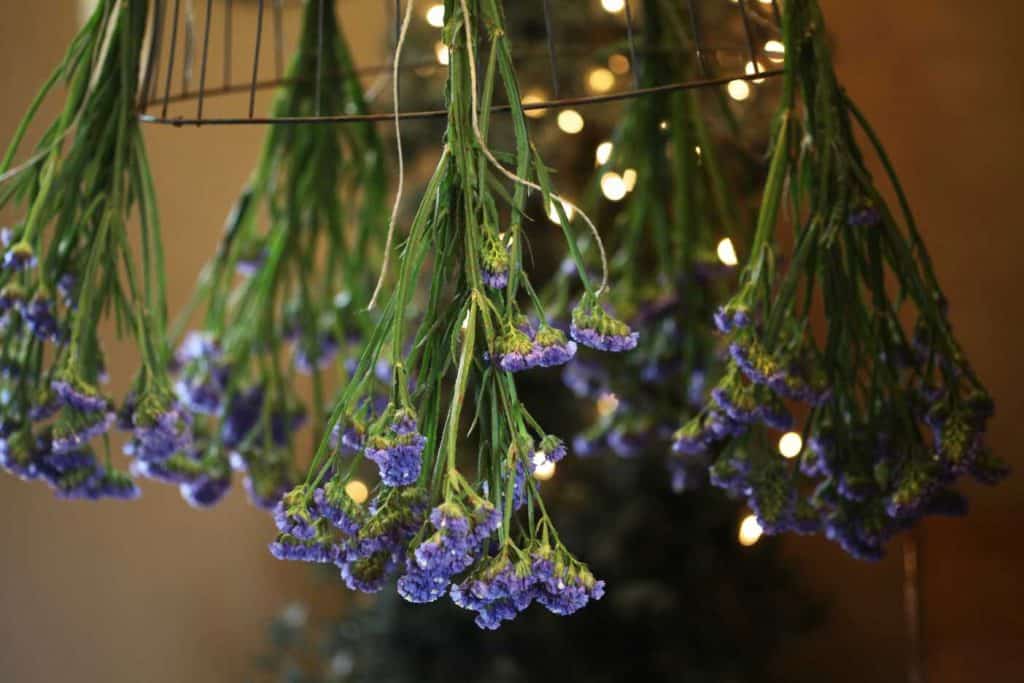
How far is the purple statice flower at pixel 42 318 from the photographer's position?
0.99m

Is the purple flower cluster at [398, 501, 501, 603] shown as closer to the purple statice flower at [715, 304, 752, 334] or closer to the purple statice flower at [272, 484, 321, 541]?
the purple statice flower at [272, 484, 321, 541]

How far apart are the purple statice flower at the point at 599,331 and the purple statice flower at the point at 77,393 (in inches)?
16.2

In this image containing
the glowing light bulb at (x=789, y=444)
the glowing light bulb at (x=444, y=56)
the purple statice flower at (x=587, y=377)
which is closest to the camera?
the glowing light bulb at (x=444, y=56)

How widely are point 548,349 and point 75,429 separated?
0.44 m

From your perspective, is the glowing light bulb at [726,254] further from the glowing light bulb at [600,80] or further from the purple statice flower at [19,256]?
the glowing light bulb at [600,80]

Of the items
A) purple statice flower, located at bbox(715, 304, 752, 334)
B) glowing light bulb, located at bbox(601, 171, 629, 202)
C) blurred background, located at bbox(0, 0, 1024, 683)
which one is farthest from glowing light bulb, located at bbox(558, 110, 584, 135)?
purple statice flower, located at bbox(715, 304, 752, 334)

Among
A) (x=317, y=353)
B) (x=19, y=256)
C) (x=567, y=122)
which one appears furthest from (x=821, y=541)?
(x=19, y=256)

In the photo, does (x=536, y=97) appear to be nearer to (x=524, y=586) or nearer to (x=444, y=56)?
(x=444, y=56)

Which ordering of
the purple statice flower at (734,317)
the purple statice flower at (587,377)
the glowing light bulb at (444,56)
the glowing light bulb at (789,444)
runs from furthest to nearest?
the purple statice flower at (587,377)
the glowing light bulb at (789,444)
the purple statice flower at (734,317)
the glowing light bulb at (444,56)

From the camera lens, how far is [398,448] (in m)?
0.70

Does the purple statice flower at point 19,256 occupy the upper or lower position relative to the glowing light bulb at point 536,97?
upper

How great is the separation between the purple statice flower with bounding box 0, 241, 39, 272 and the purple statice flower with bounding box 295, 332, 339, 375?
0.39 m

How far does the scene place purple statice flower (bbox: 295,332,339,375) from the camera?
1.34 meters

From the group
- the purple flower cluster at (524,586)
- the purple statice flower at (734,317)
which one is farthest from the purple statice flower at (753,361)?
the purple flower cluster at (524,586)
